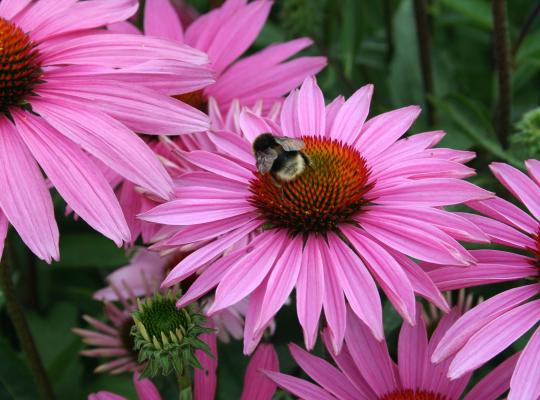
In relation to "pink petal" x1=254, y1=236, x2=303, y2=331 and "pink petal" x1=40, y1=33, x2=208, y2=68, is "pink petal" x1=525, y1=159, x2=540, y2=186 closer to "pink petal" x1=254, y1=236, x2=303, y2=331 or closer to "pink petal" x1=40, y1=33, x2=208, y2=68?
"pink petal" x1=254, y1=236, x2=303, y2=331

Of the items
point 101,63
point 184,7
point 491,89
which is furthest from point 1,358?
point 491,89

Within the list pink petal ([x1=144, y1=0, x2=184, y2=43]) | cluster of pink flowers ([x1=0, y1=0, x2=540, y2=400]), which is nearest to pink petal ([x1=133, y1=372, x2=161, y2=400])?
cluster of pink flowers ([x1=0, y1=0, x2=540, y2=400])

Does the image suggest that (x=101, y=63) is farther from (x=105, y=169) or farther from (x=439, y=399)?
(x=439, y=399)

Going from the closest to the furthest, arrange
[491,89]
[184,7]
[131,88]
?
[131,88] < [184,7] < [491,89]

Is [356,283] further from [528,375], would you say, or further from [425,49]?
[425,49]

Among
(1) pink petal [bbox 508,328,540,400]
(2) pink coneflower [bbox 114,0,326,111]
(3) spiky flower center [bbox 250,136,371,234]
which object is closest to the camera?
(1) pink petal [bbox 508,328,540,400]

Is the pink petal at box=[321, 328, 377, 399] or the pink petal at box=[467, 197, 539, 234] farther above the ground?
the pink petal at box=[467, 197, 539, 234]

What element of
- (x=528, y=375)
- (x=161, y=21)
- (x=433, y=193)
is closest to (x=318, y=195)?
(x=433, y=193)
